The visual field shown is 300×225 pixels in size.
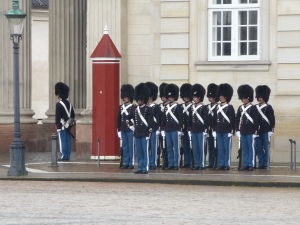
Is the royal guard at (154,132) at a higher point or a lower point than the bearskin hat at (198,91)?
lower

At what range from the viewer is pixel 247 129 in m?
28.0

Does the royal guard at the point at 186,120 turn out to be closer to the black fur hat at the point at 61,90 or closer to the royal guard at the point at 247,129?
the royal guard at the point at 247,129

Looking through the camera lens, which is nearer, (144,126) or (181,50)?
(144,126)

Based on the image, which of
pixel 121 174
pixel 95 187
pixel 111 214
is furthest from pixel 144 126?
pixel 111 214

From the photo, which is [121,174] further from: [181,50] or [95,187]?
[181,50]

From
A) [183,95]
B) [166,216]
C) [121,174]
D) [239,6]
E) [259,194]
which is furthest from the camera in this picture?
[239,6]

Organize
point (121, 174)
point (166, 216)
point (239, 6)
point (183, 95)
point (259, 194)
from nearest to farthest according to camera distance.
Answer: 1. point (166, 216)
2. point (259, 194)
3. point (121, 174)
4. point (183, 95)
5. point (239, 6)

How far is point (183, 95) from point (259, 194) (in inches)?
235

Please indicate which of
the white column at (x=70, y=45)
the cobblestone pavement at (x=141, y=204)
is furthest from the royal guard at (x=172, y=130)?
the white column at (x=70, y=45)

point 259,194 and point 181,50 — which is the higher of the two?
point 181,50

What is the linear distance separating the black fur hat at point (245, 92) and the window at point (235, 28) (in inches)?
76.6

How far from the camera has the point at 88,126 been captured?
103ft

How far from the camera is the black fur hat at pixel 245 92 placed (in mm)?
28484

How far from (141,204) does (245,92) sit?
8.05m
